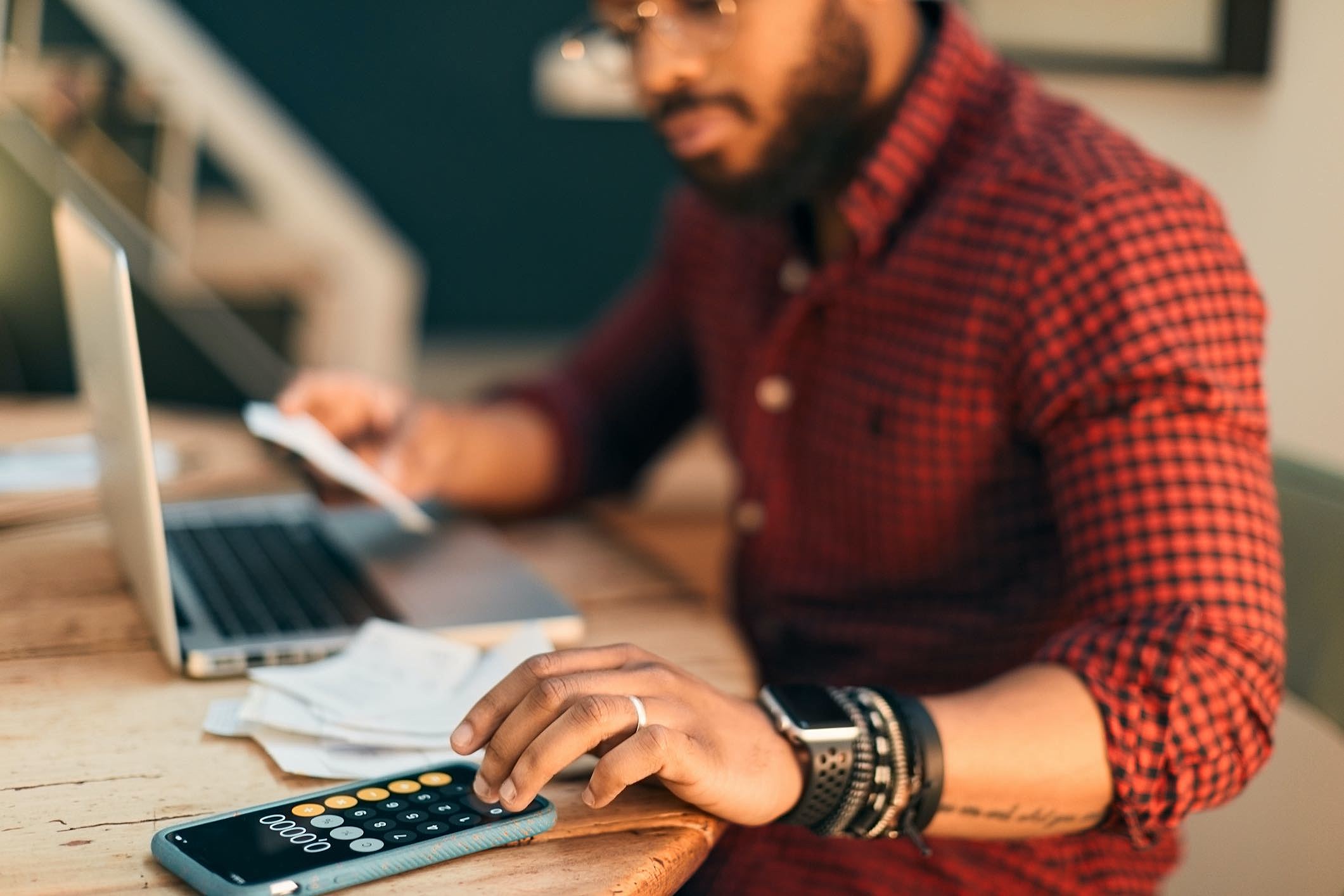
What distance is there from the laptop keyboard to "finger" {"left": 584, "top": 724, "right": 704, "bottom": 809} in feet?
1.16

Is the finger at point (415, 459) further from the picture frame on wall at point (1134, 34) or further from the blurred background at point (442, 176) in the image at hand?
the picture frame on wall at point (1134, 34)

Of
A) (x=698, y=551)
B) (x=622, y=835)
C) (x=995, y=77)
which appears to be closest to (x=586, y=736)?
(x=622, y=835)

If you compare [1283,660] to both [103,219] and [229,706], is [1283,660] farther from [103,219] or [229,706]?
[103,219]

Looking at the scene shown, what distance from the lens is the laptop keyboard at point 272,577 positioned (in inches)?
40.0

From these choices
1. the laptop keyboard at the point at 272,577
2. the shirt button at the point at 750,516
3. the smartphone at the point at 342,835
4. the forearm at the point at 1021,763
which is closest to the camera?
the smartphone at the point at 342,835

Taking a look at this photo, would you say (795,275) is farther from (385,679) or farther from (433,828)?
(433,828)

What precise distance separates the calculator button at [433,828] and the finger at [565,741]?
33 millimetres

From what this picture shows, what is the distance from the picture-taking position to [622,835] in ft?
2.41

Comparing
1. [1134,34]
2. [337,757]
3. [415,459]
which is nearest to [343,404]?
[415,459]

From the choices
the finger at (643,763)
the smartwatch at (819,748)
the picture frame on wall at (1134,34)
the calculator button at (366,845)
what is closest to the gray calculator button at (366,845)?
the calculator button at (366,845)

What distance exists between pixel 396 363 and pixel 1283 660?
2.30 meters

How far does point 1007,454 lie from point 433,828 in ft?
2.00

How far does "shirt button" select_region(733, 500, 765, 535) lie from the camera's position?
1.33 meters

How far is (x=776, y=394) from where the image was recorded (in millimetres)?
1288
